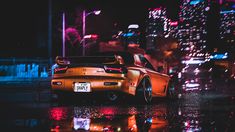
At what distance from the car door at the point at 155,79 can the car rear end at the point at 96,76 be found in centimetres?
132

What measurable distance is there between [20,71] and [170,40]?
87.5 ft

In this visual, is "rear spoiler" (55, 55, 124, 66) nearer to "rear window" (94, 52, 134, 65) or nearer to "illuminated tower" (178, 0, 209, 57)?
"rear window" (94, 52, 134, 65)

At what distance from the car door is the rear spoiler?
1.31 metres

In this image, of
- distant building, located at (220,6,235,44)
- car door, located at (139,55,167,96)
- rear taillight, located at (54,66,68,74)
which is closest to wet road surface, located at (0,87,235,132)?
rear taillight, located at (54,66,68,74)

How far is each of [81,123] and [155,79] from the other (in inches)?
235

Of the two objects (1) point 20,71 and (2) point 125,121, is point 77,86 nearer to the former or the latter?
(2) point 125,121

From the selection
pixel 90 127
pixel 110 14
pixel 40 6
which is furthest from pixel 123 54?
pixel 110 14

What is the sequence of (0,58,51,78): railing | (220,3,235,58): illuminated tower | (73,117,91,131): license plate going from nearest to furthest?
(73,117,91,131): license plate, (0,58,51,78): railing, (220,3,235,58): illuminated tower

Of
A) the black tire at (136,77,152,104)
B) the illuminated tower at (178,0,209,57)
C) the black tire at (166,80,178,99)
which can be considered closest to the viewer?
the black tire at (136,77,152,104)

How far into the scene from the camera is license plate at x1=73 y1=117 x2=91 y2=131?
7148mm

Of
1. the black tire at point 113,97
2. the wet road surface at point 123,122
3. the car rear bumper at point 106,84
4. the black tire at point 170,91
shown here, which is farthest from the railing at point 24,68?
the wet road surface at point 123,122

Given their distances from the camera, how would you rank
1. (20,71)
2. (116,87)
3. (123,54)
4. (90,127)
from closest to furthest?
(90,127)
(116,87)
(123,54)
(20,71)

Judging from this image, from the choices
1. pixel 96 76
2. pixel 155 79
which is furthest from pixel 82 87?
pixel 155 79

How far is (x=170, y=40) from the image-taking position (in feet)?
179
